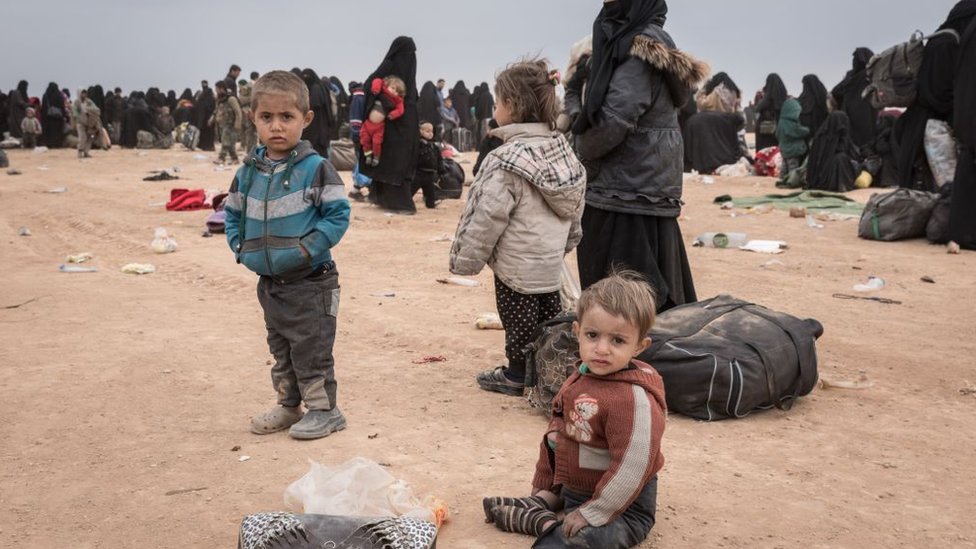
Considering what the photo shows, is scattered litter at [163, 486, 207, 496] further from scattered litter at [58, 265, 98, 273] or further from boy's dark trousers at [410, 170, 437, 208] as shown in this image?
boy's dark trousers at [410, 170, 437, 208]

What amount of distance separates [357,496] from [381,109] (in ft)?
28.7

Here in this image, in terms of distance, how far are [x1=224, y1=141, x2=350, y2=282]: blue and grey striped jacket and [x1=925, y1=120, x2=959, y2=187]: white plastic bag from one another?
7.77 m

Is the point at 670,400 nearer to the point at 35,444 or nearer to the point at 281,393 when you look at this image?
the point at 281,393

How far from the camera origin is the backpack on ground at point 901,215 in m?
9.41

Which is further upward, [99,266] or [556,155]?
[556,155]

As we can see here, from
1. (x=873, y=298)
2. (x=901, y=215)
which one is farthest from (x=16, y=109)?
(x=873, y=298)

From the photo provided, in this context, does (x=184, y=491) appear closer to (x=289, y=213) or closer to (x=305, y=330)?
(x=305, y=330)

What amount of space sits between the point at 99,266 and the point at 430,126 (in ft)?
16.0

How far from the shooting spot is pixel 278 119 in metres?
3.71

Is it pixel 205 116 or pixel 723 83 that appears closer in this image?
pixel 723 83

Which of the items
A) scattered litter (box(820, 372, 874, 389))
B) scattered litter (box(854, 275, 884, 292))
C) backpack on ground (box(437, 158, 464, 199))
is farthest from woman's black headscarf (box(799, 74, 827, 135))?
scattered litter (box(820, 372, 874, 389))

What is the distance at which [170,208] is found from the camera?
39.3 ft

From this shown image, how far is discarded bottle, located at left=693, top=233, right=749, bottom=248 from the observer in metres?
9.17

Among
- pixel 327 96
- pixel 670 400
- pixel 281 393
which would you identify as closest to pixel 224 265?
pixel 281 393
